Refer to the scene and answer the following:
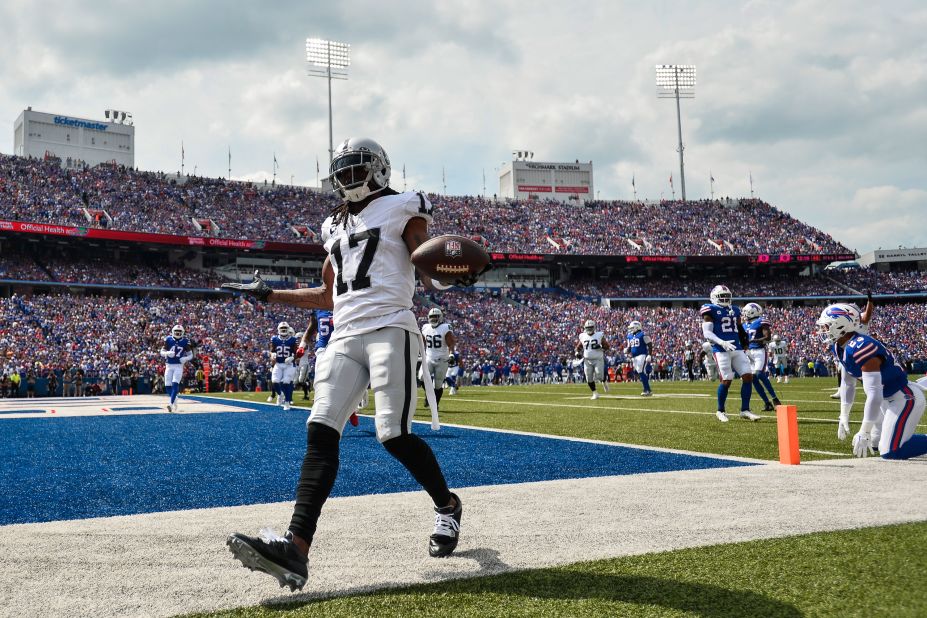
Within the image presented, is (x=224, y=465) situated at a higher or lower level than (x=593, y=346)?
lower

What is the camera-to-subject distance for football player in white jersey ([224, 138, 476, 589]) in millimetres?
3156

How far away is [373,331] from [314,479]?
74 cm

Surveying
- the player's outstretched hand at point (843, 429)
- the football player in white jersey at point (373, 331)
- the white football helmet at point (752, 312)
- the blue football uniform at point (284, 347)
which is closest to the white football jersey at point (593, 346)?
the white football helmet at point (752, 312)

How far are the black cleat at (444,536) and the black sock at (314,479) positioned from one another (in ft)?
1.92

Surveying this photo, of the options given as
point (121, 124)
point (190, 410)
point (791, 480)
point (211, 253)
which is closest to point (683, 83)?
point (211, 253)

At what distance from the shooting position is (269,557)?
8.73ft

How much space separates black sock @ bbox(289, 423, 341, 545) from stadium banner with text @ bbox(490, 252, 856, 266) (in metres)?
46.6

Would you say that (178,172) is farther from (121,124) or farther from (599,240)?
(599,240)

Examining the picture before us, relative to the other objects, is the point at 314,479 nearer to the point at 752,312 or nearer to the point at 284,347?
the point at 752,312

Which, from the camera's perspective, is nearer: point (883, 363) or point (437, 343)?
point (883, 363)

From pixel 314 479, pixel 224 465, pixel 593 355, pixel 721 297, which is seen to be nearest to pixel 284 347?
pixel 593 355

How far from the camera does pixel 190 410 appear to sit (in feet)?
49.5

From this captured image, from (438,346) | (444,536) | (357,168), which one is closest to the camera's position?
(444,536)

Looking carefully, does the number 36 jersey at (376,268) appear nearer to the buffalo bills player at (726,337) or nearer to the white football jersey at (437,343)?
the buffalo bills player at (726,337)
